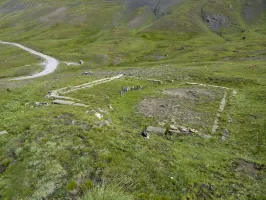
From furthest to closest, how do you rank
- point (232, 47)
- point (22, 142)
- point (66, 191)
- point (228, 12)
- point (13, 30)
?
point (13, 30)
point (228, 12)
point (232, 47)
point (22, 142)
point (66, 191)

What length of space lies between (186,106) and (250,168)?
15.0 metres

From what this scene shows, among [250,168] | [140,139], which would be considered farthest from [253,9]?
[140,139]

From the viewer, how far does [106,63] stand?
3492 inches

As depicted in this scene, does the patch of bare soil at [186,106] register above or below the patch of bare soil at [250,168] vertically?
below

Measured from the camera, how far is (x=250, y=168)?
17.9 metres

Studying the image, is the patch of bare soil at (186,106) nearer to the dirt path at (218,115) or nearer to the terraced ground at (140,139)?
the terraced ground at (140,139)

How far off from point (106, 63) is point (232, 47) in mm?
51445

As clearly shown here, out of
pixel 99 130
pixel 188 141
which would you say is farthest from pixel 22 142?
pixel 188 141

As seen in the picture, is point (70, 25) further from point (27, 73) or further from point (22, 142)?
point (22, 142)

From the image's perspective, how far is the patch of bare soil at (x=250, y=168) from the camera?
56.0 feet

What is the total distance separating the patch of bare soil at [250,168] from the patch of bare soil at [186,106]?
7.41 meters

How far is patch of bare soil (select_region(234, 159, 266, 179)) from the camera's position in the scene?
17070 millimetres

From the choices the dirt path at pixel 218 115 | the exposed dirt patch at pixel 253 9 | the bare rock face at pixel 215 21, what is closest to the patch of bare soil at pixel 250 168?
the dirt path at pixel 218 115

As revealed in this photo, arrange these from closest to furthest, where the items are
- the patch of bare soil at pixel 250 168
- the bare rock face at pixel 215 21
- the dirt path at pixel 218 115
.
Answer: the patch of bare soil at pixel 250 168 → the dirt path at pixel 218 115 → the bare rock face at pixel 215 21
